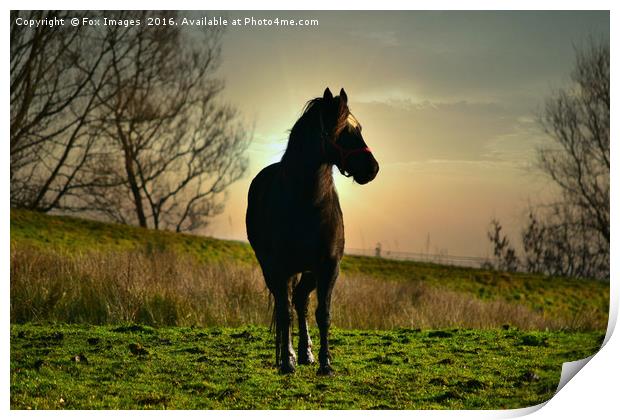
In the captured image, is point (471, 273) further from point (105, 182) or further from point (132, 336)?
point (132, 336)

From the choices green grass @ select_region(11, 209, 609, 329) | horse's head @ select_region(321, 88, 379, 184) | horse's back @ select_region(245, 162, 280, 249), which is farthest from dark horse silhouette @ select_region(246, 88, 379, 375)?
green grass @ select_region(11, 209, 609, 329)

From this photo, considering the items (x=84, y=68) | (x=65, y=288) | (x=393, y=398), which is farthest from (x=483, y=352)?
(x=84, y=68)

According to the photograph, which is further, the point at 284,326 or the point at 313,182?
the point at 284,326

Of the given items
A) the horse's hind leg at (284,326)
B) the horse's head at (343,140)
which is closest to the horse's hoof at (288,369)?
the horse's hind leg at (284,326)

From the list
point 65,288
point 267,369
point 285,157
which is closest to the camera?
point 285,157

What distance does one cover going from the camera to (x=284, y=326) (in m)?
5.86

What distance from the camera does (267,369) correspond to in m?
6.35

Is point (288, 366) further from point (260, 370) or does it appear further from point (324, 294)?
point (324, 294)

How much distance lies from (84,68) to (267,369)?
630cm

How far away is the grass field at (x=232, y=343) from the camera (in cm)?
612

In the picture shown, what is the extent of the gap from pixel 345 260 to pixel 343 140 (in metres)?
12.3

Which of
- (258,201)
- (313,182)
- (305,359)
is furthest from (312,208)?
(305,359)

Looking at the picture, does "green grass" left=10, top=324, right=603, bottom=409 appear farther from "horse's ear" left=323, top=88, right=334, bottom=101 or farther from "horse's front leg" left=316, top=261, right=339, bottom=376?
"horse's ear" left=323, top=88, right=334, bottom=101

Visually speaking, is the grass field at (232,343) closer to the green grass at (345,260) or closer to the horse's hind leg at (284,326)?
the horse's hind leg at (284,326)
